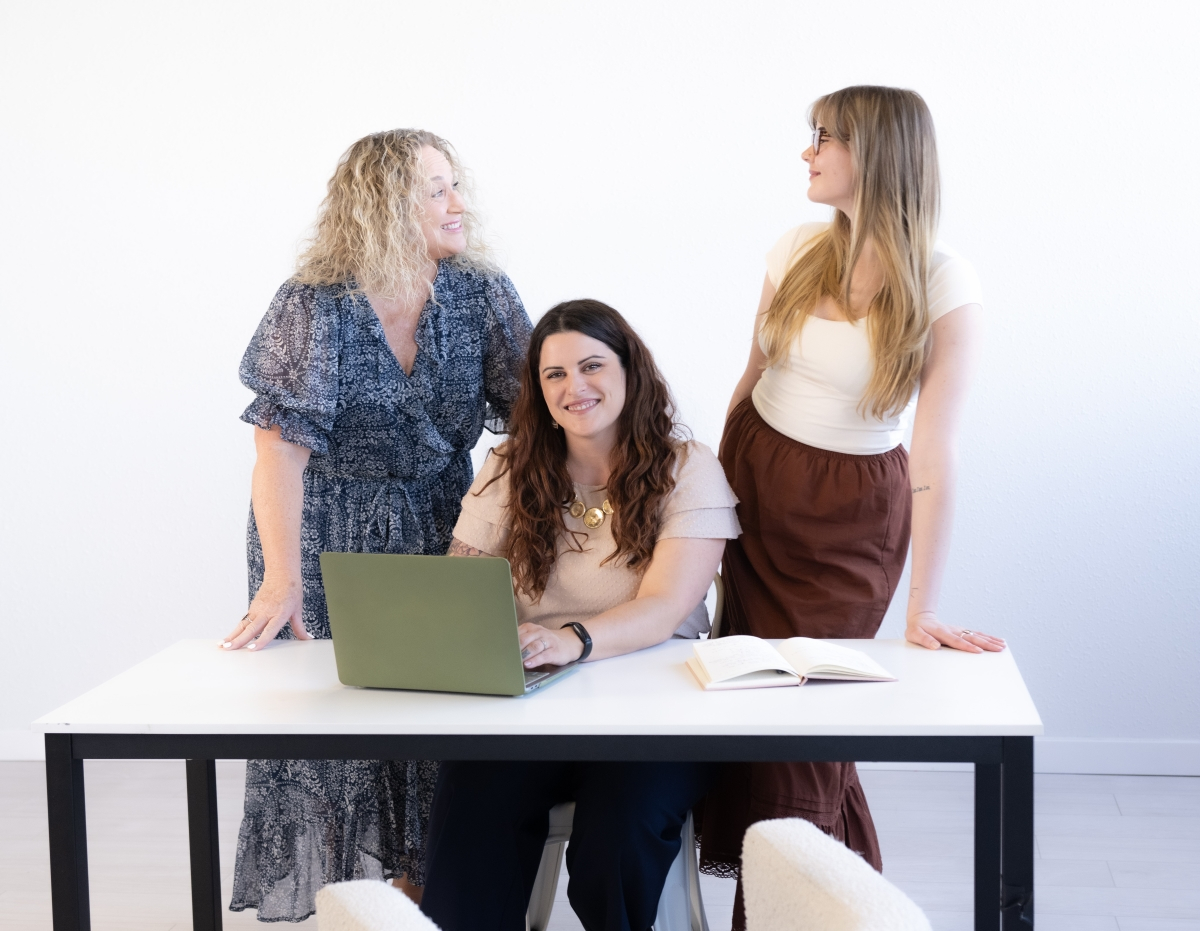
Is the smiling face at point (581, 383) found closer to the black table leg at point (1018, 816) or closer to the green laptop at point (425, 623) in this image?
the green laptop at point (425, 623)

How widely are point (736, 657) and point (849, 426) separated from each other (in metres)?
0.58

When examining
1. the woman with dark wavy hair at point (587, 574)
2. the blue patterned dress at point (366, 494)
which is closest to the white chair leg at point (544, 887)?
the woman with dark wavy hair at point (587, 574)

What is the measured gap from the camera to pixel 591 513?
1977 millimetres

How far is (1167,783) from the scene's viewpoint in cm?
309

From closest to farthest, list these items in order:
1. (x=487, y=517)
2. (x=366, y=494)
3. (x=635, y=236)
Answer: (x=487, y=517) < (x=366, y=494) < (x=635, y=236)

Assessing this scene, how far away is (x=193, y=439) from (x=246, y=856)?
1.54m

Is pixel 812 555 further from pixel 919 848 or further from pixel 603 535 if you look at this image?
pixel 919 848

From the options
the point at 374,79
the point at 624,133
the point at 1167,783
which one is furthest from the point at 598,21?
the point at 1167,783

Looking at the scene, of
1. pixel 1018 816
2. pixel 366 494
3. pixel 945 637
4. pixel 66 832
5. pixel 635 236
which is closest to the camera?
pixel 1018 816

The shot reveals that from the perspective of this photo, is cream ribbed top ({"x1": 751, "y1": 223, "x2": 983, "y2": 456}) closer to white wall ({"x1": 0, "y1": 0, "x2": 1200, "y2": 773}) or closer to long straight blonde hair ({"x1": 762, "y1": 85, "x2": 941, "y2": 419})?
long straight blonde hair ({"x1": 762, "y1": 85, "x2": 941, "y2": 419})

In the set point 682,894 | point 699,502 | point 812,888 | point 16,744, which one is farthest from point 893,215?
point 16,744

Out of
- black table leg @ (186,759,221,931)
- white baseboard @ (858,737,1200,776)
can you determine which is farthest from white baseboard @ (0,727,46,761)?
white baseboard @ (858,737,1200,776)

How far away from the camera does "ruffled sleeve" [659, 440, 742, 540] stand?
1.92 m

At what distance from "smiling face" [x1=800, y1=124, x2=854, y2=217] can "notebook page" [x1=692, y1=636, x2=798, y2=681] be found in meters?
0.78
